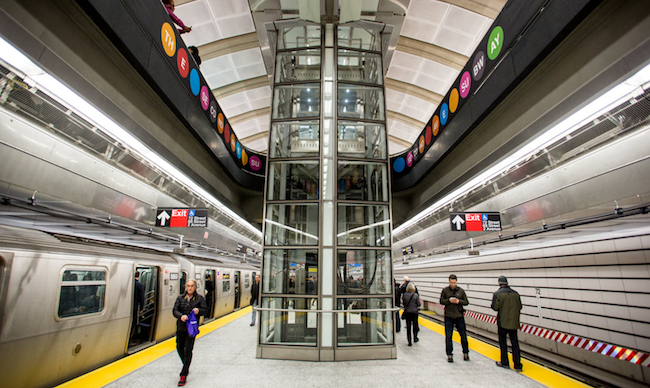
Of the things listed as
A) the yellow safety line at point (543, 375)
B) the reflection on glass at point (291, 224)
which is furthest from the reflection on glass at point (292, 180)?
the yellow safety line at point (543, 375)

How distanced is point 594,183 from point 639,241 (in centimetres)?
200

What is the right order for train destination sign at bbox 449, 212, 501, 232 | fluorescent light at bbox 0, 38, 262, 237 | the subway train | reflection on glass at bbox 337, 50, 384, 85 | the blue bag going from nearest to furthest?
fluorescent light at bbox 0, 38, 262, 237 → the subway train → the blue bag → train destination sign at bbox 449, 212, 501, 232 → reflection on glass at bbox 337, 50, 384, 85

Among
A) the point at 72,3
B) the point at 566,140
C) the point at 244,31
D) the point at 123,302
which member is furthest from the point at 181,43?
the point at 244,31

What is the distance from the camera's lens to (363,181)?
6477 mm

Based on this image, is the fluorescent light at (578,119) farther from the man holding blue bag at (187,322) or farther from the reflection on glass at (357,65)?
the man holding blue bag at (187,322)

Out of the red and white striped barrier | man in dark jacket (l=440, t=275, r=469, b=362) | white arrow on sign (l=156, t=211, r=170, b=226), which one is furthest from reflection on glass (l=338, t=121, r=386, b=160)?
the red and white striped barrier

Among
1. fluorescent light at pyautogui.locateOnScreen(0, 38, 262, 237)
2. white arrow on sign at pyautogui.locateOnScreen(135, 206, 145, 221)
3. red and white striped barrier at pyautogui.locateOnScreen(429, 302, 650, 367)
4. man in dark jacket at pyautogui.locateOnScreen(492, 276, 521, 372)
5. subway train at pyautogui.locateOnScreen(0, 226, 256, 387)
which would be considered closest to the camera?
fluorescent light at pyautogui.locateOnScreen(0, 38, 262, 237)

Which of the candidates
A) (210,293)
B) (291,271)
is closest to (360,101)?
(291,271)

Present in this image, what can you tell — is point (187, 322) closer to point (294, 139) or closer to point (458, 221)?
point (294, 139)

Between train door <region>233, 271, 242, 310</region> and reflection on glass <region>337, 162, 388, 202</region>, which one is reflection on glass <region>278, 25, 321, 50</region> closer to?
reflection on glass <region>337, 162, 388, 202</region>

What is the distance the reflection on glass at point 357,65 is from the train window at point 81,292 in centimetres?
656

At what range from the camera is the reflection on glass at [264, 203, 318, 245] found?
19.7 ft

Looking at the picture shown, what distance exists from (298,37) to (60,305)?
742 cm

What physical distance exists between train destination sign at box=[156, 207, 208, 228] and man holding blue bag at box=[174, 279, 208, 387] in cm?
180
